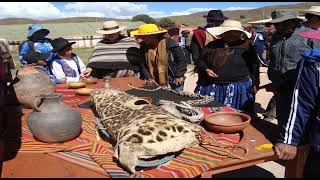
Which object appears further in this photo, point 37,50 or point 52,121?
point 37,50

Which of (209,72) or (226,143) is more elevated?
(209,72)

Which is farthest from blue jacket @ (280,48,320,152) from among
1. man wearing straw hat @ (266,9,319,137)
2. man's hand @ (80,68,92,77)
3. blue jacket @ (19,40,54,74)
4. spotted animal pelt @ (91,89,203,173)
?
blue jacket @ (19,40,54,74)

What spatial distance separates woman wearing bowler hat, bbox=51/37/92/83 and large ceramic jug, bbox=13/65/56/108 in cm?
147

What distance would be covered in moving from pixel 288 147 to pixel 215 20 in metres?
3.20

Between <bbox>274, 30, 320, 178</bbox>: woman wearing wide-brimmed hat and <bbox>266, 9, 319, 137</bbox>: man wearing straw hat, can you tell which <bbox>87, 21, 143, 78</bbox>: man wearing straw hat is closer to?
<bbox>266, 9, 319, 137</bbox>: man wearing straw hat

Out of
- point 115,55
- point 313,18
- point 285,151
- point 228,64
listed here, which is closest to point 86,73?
point 115,55

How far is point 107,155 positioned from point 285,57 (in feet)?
8.15

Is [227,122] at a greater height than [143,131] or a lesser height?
lesser

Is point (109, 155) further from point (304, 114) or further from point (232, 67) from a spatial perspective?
point (232, 67)

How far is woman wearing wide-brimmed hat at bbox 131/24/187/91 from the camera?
168 inches

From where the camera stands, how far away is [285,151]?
216 centimetres

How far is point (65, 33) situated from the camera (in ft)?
100

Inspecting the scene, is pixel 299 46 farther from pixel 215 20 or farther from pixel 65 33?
pixel 65 33

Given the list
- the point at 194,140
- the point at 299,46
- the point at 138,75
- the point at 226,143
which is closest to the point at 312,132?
the point at 226,143
